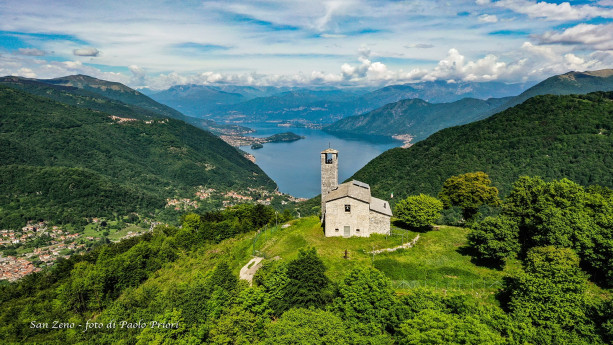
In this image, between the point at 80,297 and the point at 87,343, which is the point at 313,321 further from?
the point at 80,297

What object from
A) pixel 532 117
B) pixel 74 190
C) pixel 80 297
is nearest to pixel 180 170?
pixel 74 190

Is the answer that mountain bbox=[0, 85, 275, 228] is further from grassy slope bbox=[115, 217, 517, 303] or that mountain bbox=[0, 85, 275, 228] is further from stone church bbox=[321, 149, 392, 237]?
stone church bbox=[321, 149, 392, 237]

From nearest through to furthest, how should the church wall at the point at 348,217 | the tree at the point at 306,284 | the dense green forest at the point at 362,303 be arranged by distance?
the dense green forest at the point at 362,303 → the tree at the point at 306,284 → the church wall at the point at 348,217

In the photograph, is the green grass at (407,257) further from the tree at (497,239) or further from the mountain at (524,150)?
the mountain at (524,150)

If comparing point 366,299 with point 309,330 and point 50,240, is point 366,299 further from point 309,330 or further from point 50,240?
point 50,240

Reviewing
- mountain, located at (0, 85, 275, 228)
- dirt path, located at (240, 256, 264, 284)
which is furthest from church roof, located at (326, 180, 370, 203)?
mountain, located at (0, 85, 275, 228)

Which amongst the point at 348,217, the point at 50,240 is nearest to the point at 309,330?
the point at 348,217

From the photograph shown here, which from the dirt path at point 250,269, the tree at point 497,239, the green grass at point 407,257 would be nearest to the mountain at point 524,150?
the green grass at point 407,257
